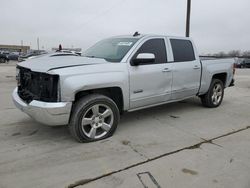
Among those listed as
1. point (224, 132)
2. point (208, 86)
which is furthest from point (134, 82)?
point (208, 86)

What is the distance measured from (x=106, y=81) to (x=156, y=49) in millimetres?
1478

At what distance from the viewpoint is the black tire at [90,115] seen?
12.0 ft

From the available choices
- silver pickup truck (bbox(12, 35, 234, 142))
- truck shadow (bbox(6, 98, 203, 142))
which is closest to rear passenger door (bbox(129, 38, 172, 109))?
silver pickup truck (bbox(12, 35, 234, 142))

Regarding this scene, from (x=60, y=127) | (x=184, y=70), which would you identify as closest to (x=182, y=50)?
(x=184, y=70)

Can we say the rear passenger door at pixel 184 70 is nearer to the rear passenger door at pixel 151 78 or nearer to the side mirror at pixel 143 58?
the rear passenger door at pixel 151 78

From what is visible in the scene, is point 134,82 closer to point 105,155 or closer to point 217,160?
point 105,155

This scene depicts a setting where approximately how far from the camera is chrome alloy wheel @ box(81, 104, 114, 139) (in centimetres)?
382

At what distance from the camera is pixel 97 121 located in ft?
12.9

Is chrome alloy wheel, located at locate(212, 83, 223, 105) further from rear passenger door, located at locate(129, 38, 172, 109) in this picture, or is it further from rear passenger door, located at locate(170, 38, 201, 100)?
rear passenger door, located at locate(129, 38, 172, 109)

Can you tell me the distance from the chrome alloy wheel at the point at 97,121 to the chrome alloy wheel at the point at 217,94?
11.3 feet

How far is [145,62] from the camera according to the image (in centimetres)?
428

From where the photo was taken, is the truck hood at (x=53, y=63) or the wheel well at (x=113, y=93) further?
the wheel well at (x=113, y=93)

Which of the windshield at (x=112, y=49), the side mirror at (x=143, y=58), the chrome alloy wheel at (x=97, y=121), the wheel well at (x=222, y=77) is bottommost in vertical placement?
the chrome alloy wheel at (x=97, y=121)

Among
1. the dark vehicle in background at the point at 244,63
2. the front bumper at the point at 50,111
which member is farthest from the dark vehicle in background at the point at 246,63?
the front bumper at the point at 50,111
